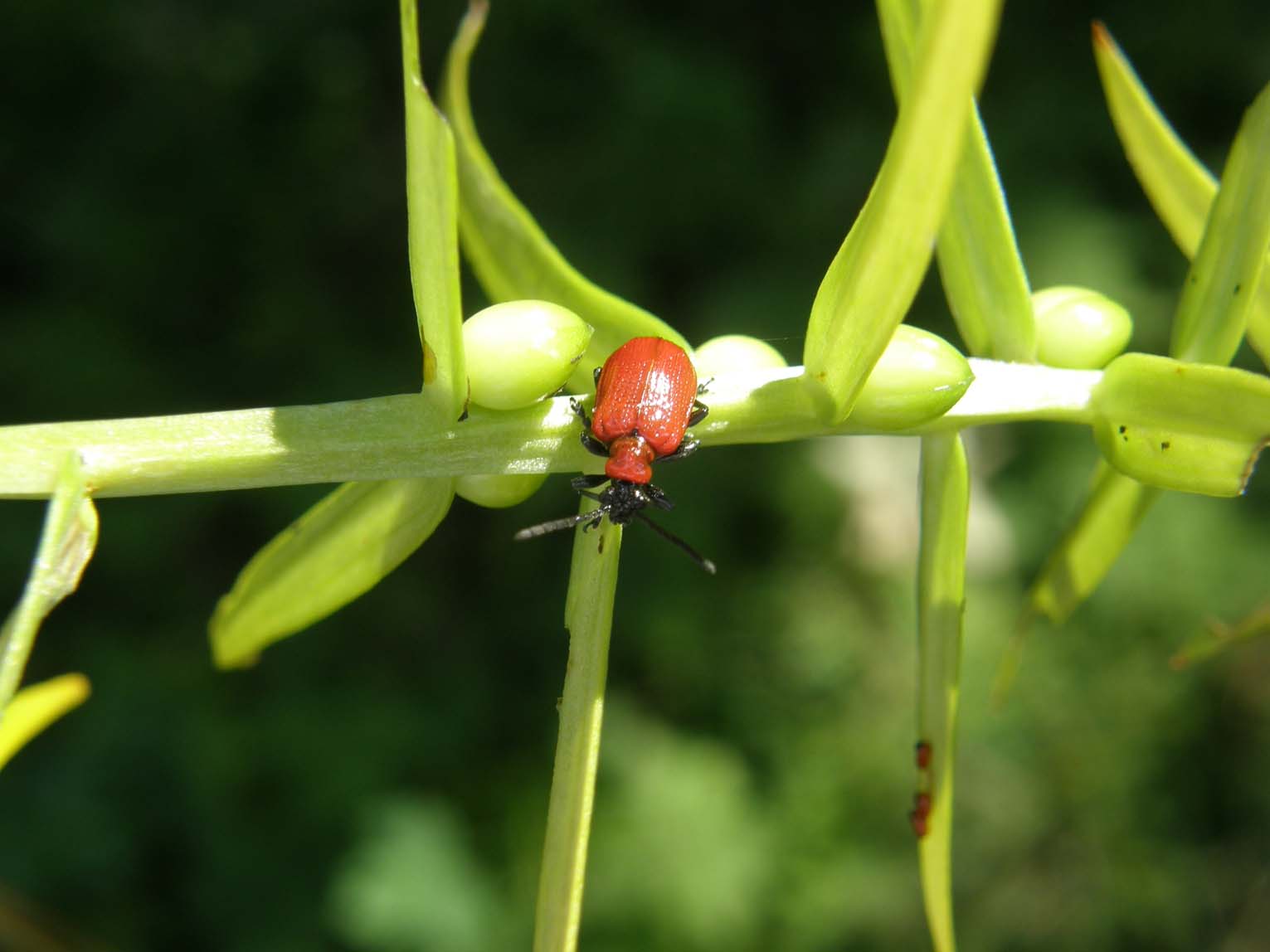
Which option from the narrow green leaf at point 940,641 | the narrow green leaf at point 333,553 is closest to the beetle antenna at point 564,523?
the narrow green leaf at point 333,553

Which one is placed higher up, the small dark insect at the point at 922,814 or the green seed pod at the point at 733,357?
the green seed pod at the point at 733,357

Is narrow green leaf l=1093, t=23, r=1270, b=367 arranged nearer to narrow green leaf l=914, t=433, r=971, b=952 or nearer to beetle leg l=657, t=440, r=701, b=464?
narrow green leaf l=914, t=433, r=971, b=952

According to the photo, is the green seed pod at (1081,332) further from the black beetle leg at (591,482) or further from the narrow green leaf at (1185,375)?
the black beetle leg at (591,482)

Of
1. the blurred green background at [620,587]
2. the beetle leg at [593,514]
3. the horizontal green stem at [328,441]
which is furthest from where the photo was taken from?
the blurred green background at [620,587]

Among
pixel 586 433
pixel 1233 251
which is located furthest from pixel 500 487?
pixel 1233 251

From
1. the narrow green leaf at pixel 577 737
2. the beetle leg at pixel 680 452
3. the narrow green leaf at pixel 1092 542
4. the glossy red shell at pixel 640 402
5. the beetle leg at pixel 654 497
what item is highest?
the beetle leg at pixel 654 497

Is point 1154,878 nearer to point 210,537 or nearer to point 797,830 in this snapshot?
point 797,830
